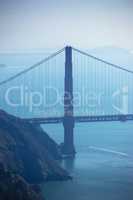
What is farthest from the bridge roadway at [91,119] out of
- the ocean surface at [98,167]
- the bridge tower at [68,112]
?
the ocean surface at [98,167]

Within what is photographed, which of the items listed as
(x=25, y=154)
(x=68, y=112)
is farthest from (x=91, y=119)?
(x=25, y=154)

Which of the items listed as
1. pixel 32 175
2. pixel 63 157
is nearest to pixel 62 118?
pixel 63 157

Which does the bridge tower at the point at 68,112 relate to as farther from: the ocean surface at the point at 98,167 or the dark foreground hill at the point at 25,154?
the dark foreground hill at the point at 25,154

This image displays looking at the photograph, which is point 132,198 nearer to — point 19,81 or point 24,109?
point 24,109

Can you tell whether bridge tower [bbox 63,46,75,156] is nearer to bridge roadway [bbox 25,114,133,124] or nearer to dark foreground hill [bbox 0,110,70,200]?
bridge roadway [bbox 25,114,133,124]

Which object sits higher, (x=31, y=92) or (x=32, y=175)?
(x=31, y=92)
